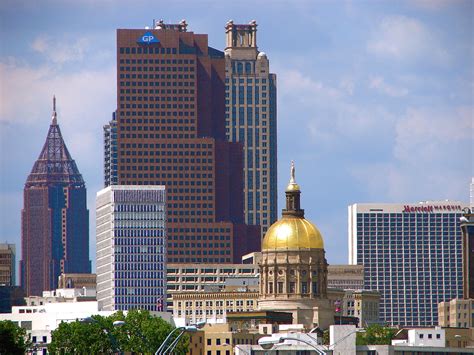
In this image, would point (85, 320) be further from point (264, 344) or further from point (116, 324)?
point (264, 344)

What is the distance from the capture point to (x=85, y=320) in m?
186

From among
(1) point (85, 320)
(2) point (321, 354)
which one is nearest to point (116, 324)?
(1) point (85, 320)

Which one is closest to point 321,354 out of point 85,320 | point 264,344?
point 264,344

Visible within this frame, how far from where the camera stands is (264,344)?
632ft

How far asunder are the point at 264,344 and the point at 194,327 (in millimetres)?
7131

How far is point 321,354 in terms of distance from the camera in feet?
624

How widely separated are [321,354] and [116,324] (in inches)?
629

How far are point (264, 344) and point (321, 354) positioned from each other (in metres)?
4.90

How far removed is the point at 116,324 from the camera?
187 m

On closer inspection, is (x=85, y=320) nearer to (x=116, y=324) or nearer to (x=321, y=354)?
(x=116, y=324)

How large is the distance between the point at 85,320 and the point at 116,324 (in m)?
2.59

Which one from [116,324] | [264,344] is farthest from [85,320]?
[264,344]

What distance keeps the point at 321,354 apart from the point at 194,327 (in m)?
10.1
